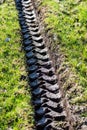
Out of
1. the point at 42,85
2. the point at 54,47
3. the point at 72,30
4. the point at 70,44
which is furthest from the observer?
the point at 72,30

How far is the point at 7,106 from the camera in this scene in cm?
984

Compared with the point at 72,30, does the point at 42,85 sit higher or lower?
lower

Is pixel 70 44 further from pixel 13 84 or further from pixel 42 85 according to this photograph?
pixel 13 84

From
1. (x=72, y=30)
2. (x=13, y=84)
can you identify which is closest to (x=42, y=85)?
(x=13, y=84)

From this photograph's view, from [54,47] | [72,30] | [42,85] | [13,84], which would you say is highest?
[72,30]

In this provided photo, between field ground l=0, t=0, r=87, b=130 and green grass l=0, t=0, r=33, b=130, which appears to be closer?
green grass l=0, t=0, r=33, b=130

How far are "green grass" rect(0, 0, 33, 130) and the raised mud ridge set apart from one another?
31 cm

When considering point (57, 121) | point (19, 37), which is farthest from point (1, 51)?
point (57, 121)

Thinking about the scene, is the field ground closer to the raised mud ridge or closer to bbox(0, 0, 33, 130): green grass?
bbox(0, 0, 33, 130): green grass

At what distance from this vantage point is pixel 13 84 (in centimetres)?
1093

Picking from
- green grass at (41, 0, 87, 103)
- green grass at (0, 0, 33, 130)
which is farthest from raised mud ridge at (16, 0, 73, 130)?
green grass at (41, 0, 87, 103)

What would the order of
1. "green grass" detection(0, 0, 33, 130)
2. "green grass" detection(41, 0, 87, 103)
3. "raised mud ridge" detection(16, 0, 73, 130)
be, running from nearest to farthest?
"green grass" detection(0, 0, 33, 130)
"raised mud ridge" detection(16, 0, 73, 130)
"green grass" detection(41, 0, 87, 103)

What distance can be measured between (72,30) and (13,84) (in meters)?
3.38

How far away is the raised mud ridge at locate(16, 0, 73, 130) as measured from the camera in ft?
30.5
